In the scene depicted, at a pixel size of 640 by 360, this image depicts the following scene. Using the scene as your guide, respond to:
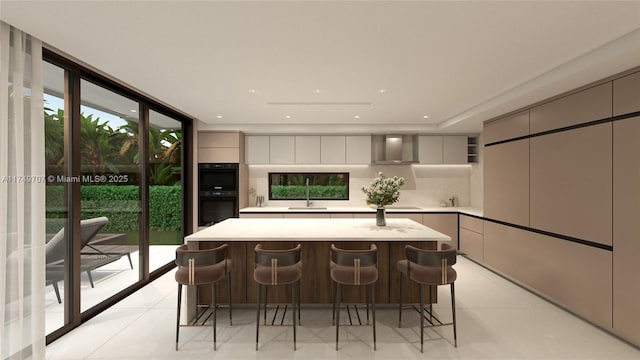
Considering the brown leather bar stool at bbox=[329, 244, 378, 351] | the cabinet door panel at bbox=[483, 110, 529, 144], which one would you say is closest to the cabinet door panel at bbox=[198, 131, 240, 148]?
the brown leather bar stool at bbox=[329, 244, 378, 351]

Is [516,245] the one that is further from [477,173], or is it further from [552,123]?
[477,173]

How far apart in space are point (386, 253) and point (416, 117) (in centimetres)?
262

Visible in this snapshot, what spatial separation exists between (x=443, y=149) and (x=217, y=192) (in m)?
4.51

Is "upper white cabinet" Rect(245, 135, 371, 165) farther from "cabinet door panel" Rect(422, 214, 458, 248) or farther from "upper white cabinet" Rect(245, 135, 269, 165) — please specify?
"cabinet door panel" Rect(422, 214, 458, 248)

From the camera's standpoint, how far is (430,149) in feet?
18.1

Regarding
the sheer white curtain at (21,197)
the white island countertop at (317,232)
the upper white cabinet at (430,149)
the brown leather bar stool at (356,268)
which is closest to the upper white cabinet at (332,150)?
the upper white cabinet at (430,149)

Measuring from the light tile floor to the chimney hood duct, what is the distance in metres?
2.97

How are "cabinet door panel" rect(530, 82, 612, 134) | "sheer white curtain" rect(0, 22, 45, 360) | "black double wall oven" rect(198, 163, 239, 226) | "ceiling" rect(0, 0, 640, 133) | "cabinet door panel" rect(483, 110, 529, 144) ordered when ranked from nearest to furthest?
1. "ceiling" rect(0, 0, 640, 133)
2. "sheer white curtain" rect(0, 22, 45, 360)
3. "cabinet door panel" rect(530, 82, 612, 134)
4. "cabinet door panel" rect(483, 110, 529, 144)
5. "black double wall oven" rect(198, 163, 239, 226)

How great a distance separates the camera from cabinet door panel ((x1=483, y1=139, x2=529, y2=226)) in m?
3.58

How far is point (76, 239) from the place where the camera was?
8.65 ft

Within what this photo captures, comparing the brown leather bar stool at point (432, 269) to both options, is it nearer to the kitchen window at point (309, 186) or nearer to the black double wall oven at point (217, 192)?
the kitchen window at point (309, 186)

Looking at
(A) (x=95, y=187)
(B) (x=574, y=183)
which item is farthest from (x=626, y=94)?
(A) (x=95, y=187)

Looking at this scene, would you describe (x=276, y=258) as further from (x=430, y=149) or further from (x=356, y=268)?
(x=430, y=149)

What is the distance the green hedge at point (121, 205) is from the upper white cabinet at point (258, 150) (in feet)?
4.71
